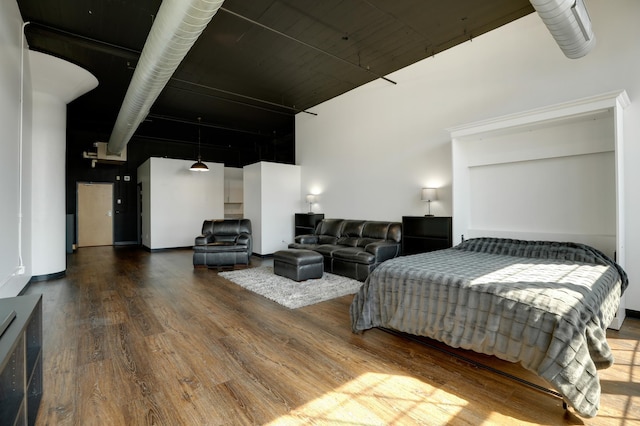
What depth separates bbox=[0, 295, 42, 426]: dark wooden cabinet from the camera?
1293 millimetres

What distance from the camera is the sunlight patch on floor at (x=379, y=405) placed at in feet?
5.70

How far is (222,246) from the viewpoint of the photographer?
597 cm

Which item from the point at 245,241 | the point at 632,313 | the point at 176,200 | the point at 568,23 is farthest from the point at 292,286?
the point at 176,200

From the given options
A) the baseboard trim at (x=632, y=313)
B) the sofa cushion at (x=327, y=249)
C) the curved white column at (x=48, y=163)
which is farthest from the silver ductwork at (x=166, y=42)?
the baseboard trim at (x=632, y=313)

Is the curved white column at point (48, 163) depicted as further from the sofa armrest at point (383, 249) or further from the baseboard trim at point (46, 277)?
the sofa armrest at point (383, 249)

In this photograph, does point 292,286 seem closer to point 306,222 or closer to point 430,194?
point 430,194

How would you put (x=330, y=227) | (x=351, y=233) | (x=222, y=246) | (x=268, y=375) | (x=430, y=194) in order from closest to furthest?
(x=268, y=375) → (x=430, y=194) → (x=222, y=246) → (x=351, y=233) → (x=330, y=227)

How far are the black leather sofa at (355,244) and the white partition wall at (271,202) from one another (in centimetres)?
139

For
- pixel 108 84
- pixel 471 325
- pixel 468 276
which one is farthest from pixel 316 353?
pixel 108 84

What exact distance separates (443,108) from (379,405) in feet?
14.8

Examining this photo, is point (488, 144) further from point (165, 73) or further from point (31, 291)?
point (31, 291)

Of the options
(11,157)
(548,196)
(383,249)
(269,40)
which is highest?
(269,40)

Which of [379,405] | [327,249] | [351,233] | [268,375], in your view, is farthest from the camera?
[351,233]

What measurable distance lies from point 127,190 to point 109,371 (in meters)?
9.36
